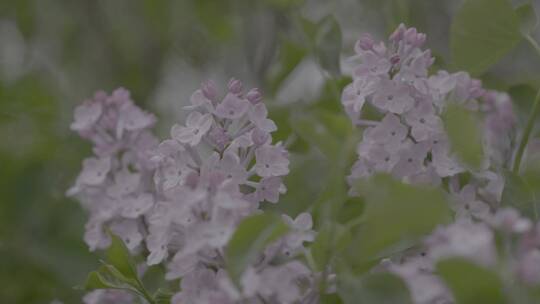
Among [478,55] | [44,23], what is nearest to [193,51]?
[44,23]

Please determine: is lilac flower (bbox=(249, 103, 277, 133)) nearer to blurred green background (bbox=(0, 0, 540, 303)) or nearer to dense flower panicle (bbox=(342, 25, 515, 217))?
dense flower panicle (bbox=(342, 25, 515, 217))

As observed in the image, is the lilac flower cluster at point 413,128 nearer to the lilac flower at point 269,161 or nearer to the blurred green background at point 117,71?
the lilac flower at point 269,161

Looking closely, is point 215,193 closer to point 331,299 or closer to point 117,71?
point 331,299

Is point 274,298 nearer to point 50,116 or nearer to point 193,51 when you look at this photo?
point 50,116

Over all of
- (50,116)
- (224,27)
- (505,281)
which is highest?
(224,27)

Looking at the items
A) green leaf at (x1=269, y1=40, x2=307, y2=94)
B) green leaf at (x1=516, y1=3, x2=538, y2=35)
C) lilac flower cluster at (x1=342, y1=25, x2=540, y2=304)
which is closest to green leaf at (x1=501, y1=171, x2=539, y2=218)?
lilac flower cluster at (x1=342, y1=25, x2=540, y2=304)
